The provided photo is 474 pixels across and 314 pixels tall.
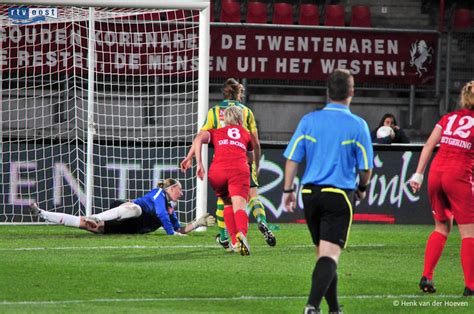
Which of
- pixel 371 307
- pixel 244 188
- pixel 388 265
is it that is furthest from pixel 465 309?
pixel 244 188

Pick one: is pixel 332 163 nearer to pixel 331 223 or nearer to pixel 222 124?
pixel 331 223

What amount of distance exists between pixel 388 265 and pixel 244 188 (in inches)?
65.7

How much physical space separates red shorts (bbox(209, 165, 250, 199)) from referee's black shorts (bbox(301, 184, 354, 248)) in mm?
4042

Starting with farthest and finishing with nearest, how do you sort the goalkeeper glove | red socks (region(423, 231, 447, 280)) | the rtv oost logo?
the rtv oost logo < the goalkeeper glove < red socks (region(423, 231, 447, 280))

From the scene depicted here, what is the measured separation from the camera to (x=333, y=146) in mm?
7230

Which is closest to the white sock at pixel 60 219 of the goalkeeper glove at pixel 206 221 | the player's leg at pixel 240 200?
the goalkeeper glove at pixel 206 221

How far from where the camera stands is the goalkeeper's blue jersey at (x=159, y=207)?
13.4m

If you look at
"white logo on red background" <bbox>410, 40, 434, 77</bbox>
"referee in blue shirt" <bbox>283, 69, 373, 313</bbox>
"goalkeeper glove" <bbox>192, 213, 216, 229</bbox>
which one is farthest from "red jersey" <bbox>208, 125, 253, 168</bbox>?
"white logo on red background" <bbox>410, 40, 434, 77</bbox>

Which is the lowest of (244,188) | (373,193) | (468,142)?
(373,193)

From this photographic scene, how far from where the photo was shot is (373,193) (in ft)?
55.2

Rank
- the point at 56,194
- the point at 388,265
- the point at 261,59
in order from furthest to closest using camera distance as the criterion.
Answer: the point at 261,59, the point at 56,194, the point at 388,265

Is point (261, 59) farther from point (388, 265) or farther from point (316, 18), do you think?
point (388, 265)

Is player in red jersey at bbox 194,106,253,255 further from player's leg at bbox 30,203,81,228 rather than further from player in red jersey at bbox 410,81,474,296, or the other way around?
player in red jersey at bbox 410,81,474,296

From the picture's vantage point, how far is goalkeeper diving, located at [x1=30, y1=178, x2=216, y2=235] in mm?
13445
